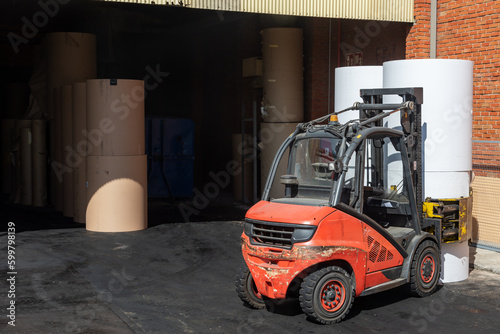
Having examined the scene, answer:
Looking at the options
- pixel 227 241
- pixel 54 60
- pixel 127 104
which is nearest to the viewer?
pixel 227 241

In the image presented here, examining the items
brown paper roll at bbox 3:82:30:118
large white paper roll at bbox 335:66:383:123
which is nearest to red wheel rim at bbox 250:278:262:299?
large white paper roll at bbox 335:66:383:123

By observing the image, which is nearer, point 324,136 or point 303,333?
point 303,333

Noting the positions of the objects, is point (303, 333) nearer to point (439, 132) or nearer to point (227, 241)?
point (439, 132)

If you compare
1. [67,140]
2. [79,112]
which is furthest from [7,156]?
[79,112]

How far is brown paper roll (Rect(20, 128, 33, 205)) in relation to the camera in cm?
1752

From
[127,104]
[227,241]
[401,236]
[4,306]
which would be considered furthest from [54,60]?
[401,236]

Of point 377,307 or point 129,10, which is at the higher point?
point 129,10

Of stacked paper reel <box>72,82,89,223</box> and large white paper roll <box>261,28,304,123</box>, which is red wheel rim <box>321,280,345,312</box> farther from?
large white paper roll <box>261,28,304,123</box>

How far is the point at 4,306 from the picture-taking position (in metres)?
8.36

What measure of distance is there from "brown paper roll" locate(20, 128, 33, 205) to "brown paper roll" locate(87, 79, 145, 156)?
4.50 m

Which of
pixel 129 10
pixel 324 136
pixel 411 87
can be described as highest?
pixel 129 10

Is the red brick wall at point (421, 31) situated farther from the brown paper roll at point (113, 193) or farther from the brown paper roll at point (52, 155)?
the brown paper roll at point (52, 155)

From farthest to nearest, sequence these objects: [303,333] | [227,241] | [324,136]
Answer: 1. [227,241]
2. [324,136]
3. [303,333]

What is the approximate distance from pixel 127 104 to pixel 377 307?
718cm
